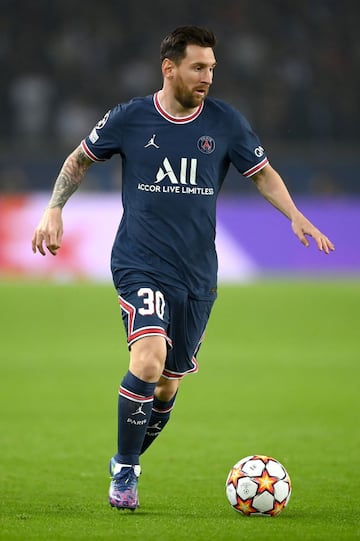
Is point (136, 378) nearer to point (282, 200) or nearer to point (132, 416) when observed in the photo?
point (132, 416)

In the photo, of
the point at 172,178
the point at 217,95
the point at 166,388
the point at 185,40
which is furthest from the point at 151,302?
the point at 217,95

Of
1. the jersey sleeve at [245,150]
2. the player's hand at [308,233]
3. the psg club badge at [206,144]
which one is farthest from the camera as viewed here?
the jersey sleeve at [245,150]

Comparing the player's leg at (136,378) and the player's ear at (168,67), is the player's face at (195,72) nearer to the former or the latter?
the player's ear at (168,67)

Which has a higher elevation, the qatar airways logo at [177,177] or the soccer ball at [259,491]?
the qatar airways logo at [177,177]

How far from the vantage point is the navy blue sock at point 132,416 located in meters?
6.26

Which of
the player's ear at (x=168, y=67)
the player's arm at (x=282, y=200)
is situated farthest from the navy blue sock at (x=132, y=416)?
the player's ear at (x=168, y=67)

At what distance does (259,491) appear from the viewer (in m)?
6.06

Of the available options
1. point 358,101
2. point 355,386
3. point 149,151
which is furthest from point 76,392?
point 358,101

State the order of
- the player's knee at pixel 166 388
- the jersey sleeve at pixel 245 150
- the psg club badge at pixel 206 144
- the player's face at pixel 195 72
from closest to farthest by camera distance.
Result: the player's face at pixel 195 72 < the psg club badge at pixel 206 144 < the jersey sleeve at pixel 245 150 < the player's knee at pixel 166 388

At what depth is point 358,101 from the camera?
26844 mm

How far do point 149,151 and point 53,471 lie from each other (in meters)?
2.38

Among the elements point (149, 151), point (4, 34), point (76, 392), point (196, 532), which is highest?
point (4, 34)

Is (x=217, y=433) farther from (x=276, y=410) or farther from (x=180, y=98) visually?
(x=180, y=98)

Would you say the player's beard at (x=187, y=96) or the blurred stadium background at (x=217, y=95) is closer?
the player's beard at (x=187, y=96)
